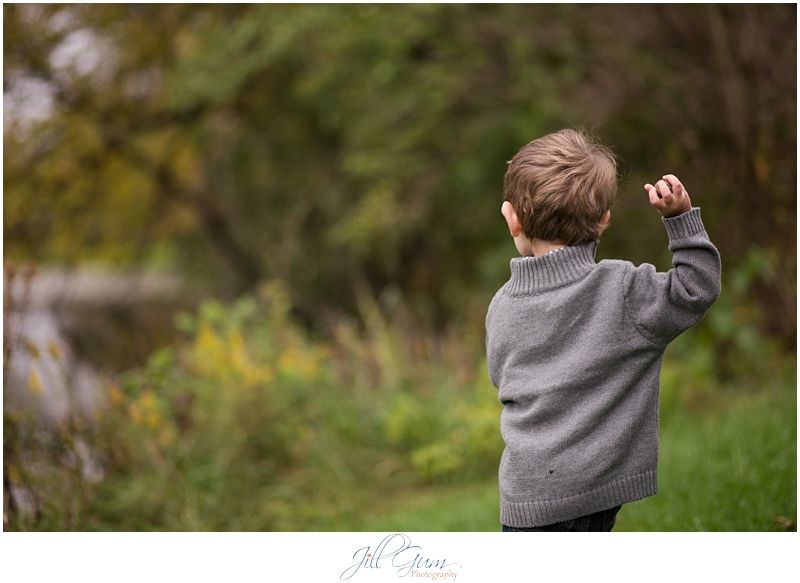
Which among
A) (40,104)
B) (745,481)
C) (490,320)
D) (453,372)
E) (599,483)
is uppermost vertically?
(40,104)

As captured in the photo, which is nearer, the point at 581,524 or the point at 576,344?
the point at 576,344

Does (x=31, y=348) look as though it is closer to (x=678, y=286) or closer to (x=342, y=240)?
(x=678, y=286)

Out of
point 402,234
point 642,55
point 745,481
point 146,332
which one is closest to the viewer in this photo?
point 745,481

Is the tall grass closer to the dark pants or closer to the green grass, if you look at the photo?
the green grass

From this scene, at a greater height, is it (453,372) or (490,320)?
(490,320)

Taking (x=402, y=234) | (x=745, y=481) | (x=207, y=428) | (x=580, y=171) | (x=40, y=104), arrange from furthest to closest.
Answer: (x=402, y=234)
(x=40, y=104)
(x=207, y=428)
(x=745, y=481)
(x=580, y=171)

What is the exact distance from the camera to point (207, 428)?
4.86 metres

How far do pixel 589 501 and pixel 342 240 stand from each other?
667 centimetres

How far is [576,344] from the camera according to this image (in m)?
2.00

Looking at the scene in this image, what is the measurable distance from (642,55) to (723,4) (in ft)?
2.83

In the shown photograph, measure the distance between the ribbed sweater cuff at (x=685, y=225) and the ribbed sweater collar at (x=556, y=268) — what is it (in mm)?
205

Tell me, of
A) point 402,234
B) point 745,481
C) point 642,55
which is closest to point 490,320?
point 745,481

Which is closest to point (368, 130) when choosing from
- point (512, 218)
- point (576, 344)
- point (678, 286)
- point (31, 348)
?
point (31, 348)

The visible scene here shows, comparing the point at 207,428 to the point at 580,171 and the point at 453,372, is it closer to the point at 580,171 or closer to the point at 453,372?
the point at 453,372
